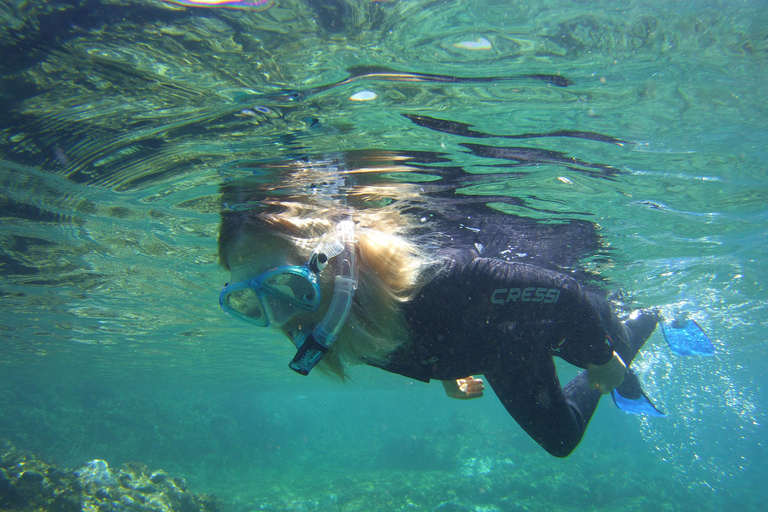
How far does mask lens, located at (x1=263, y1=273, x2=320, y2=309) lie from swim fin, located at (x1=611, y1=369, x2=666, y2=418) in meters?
5.27

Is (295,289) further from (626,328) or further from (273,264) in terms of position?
(626,328)

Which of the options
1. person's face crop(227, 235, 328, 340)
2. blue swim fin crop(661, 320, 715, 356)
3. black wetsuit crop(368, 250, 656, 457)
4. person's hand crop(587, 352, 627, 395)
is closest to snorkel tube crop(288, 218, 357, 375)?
person's face crop(227, 235, 328, 340)

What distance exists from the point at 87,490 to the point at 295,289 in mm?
17054

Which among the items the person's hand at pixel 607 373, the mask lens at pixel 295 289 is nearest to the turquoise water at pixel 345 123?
the mask lens at pixel 295 289

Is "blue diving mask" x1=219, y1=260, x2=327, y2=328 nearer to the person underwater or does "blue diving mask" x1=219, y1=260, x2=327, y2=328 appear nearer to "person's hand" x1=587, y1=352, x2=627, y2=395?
the person underwater

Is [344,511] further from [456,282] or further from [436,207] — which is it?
[456,282]

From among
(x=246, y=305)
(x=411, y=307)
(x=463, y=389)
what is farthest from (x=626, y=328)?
(x=246, y=305)

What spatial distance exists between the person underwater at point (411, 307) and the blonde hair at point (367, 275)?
0.03 ft

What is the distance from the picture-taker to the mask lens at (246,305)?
3710 mm

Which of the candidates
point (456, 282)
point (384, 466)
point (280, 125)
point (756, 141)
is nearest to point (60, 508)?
point (280, 125)

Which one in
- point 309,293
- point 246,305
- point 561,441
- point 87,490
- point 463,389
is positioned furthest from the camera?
point 87,490

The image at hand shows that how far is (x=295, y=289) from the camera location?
3.25 metres

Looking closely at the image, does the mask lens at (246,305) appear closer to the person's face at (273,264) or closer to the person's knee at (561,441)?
the person's face at (273,264)

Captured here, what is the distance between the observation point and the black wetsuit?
3348 millimetres
